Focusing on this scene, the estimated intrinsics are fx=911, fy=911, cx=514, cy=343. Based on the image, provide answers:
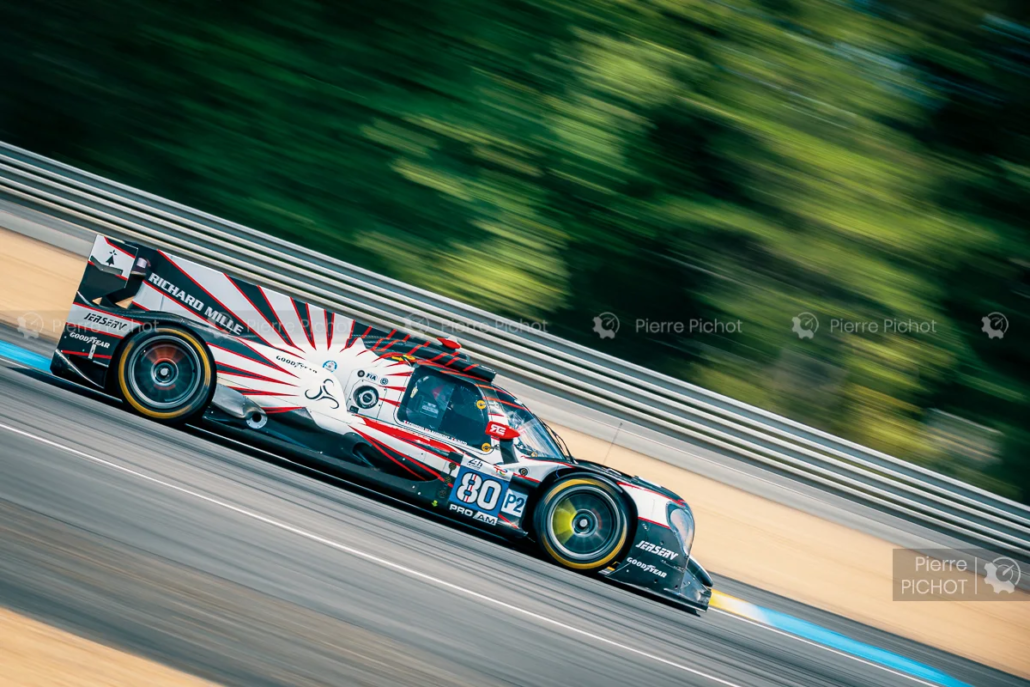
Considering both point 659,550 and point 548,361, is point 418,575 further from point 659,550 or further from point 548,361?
point 548,361

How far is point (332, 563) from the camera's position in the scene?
579 cm

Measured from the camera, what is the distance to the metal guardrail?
28.5 ft

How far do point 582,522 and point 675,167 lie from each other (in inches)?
242

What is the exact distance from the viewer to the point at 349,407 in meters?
7.26

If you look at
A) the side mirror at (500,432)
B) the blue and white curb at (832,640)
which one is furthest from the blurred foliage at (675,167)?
the side mirror at (500,432)

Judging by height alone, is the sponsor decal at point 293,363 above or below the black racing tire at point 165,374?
above

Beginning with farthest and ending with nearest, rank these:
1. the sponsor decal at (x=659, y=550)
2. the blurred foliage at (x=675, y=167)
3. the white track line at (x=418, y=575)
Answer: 1. the blurred foliage at (x=675, y=167)
2. the sponsor decal at (x=659, y=550)
3. the white track line at (x=418, y=575)

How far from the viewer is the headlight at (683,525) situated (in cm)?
719

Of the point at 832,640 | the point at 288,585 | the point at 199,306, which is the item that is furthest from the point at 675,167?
the point at 288,585

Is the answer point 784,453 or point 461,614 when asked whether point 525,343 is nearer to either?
point 784,453

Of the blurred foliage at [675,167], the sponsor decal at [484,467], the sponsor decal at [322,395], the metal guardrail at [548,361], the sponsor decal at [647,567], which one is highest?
the blurred foliage at [675,167]

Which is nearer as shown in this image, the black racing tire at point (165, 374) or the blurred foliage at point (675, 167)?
the black racing tire at point (165, 374)

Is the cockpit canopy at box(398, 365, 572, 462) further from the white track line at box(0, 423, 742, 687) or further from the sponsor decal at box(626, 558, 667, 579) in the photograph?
the white track line at box(0, 423, 742, 687)

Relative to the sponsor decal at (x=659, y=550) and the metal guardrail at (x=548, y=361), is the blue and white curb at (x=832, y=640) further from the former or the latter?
the metal guardrail at (x=548, y=361)
